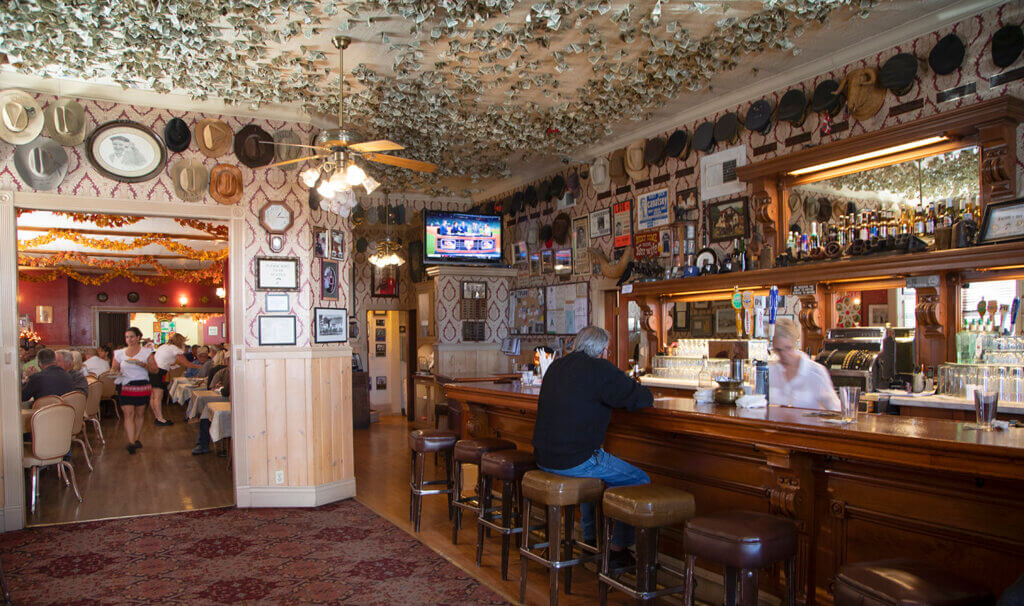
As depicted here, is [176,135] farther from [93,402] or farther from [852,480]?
[852,480]

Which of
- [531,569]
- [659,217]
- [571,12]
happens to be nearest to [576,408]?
[531,569]

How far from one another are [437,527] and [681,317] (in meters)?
3.18

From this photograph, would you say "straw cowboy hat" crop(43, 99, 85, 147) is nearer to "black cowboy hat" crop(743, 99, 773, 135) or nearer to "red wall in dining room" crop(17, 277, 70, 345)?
"black cowboy hat" crop(743, 99, 773, 135)

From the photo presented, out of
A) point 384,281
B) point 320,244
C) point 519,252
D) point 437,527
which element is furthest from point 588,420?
point 384,281

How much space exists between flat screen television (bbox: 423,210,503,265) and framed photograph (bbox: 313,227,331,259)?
221 cm

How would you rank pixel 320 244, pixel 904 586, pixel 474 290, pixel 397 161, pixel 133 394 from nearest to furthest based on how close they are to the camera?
pixel 904 586, pixel 397 161, pixel 320 244, pixel 133 394, pixel 474 290

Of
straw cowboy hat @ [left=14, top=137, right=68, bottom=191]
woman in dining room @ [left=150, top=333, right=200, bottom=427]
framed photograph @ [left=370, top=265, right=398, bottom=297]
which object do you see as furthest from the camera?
framed photograph @ [left=370, top=265, right=398, bottom=297]

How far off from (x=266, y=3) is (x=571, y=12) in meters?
2.02

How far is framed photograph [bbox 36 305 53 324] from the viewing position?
654 inches

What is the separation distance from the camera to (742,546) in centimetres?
250

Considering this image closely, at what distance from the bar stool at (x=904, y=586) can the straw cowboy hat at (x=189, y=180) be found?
5791 mm

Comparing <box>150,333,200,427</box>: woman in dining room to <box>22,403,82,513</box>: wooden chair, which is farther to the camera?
<box>150,333,200,427</box>: woman in dining room

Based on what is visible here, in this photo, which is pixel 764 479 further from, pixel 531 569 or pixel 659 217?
pixel 659 217

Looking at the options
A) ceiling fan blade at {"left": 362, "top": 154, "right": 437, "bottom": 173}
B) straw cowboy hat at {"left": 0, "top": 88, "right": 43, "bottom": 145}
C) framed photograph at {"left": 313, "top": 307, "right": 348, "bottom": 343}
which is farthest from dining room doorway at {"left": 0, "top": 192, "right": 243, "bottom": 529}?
ceiling fan blade at {"left": 362, "top": 154, "right": 437, "bottom": 173}
